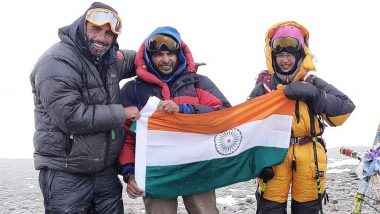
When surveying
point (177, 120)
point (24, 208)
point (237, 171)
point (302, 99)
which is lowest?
point (24, 208)

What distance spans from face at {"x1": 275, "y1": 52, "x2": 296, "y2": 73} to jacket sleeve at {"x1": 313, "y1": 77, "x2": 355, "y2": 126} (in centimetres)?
48

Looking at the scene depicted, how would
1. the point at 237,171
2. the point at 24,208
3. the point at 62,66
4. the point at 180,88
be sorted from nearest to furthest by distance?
the point at 62,66 < the point at 180,88 < the point at 237,171 < the point at 24,208

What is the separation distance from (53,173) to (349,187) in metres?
10.9

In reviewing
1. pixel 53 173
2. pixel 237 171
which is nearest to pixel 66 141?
pixel 53 173

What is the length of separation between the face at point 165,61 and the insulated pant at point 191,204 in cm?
190

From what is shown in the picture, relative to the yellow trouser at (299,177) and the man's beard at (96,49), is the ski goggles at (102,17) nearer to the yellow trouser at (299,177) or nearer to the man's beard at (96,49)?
the man's beard at (96,49)

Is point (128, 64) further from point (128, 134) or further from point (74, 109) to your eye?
point (74, 109)

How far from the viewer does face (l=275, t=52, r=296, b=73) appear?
6.11m

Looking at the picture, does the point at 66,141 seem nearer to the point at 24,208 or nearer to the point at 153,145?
the point at 153,145

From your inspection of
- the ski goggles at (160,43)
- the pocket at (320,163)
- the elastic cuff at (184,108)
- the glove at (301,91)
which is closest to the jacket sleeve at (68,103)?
the elastic cuff at (184,108)

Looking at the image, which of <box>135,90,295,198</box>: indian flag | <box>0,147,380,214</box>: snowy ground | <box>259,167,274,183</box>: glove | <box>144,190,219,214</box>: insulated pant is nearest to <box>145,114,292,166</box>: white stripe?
<box>135,90,295,198</box>: indian flag

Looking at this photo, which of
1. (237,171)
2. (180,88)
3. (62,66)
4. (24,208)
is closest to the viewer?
(62,66)

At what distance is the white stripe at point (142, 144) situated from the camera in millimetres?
5832

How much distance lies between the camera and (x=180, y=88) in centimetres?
586
